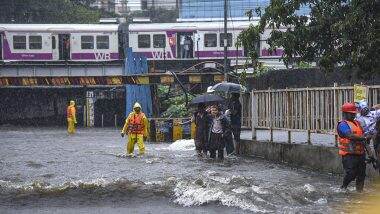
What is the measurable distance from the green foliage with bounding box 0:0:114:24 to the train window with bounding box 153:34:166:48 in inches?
729

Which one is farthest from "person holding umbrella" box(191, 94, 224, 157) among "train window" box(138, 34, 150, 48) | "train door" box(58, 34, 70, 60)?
"train door" box(58, 34, 70, 60)

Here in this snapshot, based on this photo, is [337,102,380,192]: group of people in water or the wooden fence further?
the wooden fence

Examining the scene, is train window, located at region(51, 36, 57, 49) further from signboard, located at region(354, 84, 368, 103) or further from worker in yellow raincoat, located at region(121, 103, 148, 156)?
signboard, located at region(354, 84, 368, 103)

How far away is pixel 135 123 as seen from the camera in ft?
55.6

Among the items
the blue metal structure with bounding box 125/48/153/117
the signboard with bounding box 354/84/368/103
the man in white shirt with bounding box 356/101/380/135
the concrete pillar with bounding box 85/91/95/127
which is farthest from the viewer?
the concrete pillar with bounding box 85/91/95/127

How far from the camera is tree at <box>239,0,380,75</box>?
10.8 m

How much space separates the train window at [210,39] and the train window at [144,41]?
3.45 meters

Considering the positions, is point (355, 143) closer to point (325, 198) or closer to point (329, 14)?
point (325, 198)

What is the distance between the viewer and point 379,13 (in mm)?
10914

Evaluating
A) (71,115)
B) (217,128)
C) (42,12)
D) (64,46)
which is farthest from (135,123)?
(42,12)

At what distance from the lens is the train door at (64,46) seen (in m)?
35.0

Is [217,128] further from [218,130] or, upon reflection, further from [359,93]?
[359,93]

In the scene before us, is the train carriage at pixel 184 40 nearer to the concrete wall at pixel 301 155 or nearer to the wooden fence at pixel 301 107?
the wooden fence at pixel 301 107

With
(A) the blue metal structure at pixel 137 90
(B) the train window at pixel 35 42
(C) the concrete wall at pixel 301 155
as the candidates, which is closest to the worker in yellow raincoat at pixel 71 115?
(A) the blue metal structure at pixel 137 90
